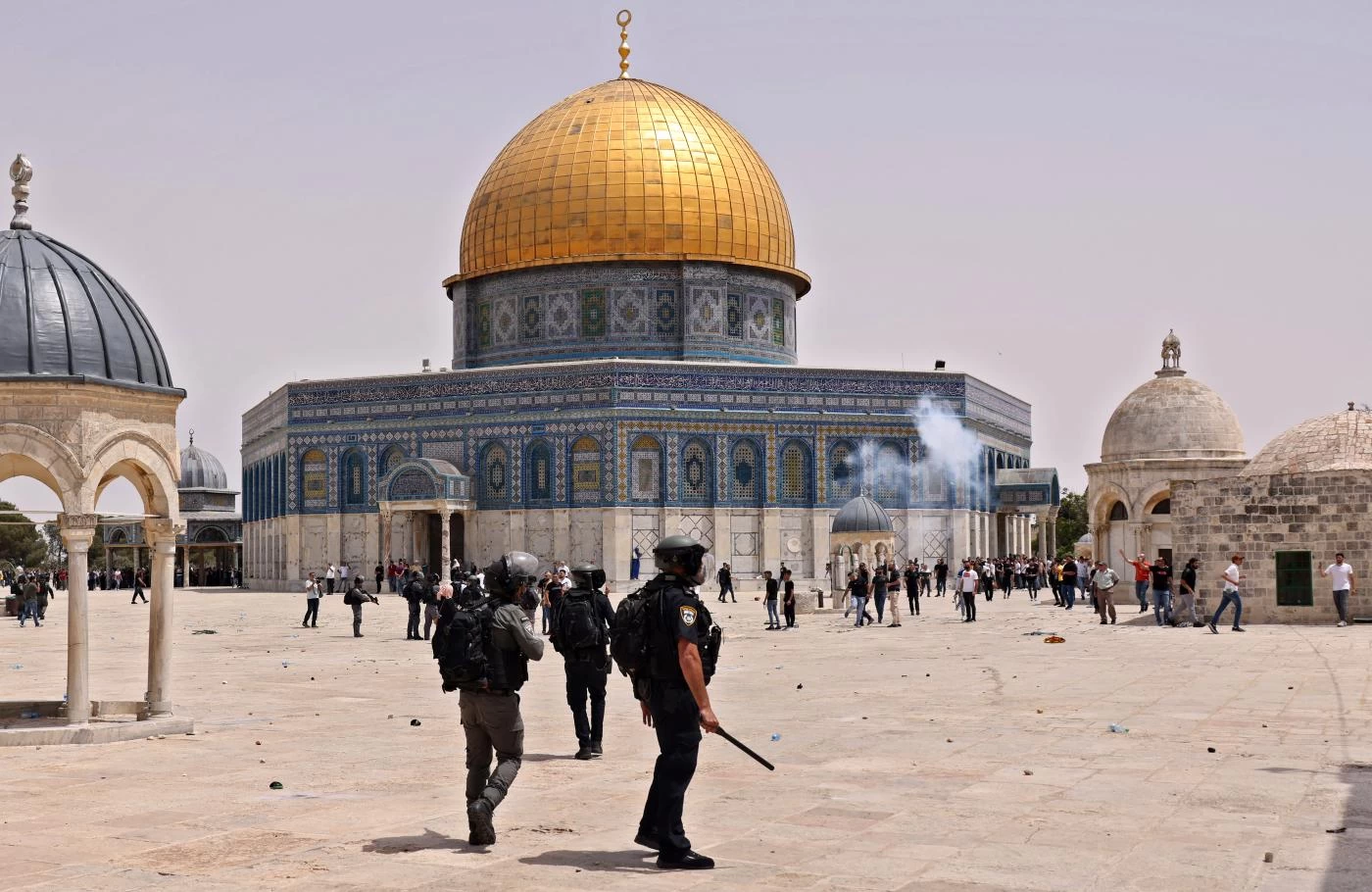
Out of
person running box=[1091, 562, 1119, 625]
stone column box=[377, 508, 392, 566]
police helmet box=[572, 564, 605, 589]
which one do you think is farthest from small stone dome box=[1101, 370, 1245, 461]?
police helmet box=[572, 564, 605, 589]

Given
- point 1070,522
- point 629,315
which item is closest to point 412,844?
point 629,315

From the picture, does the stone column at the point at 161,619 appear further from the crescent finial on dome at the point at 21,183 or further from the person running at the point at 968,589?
the person running at the point at 968,589

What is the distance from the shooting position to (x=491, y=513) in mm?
48812

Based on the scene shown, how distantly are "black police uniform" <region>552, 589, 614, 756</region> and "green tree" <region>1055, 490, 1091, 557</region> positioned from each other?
2869 inches

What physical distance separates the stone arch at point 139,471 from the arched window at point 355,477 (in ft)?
123

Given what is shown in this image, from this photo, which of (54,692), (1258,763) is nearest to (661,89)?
(54,692)

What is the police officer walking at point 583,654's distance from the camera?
11.0 m

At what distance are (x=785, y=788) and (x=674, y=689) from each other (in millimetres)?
2147

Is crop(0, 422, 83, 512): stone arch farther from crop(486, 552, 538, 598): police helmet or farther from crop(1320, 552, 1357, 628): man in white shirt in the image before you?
crop(1320, 552, 1357, 628): man in white shirt

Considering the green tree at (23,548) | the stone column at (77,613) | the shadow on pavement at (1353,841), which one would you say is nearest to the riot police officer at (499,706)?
the shadow on pavement at (1353,841)

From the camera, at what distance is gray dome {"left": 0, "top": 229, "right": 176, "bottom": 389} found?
1198cm

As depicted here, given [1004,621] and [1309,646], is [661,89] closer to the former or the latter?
[1004,621]

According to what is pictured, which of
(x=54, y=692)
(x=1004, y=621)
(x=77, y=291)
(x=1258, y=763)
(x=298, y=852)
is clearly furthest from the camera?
(x=1004, y=621)

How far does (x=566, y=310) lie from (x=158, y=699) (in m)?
39.8
